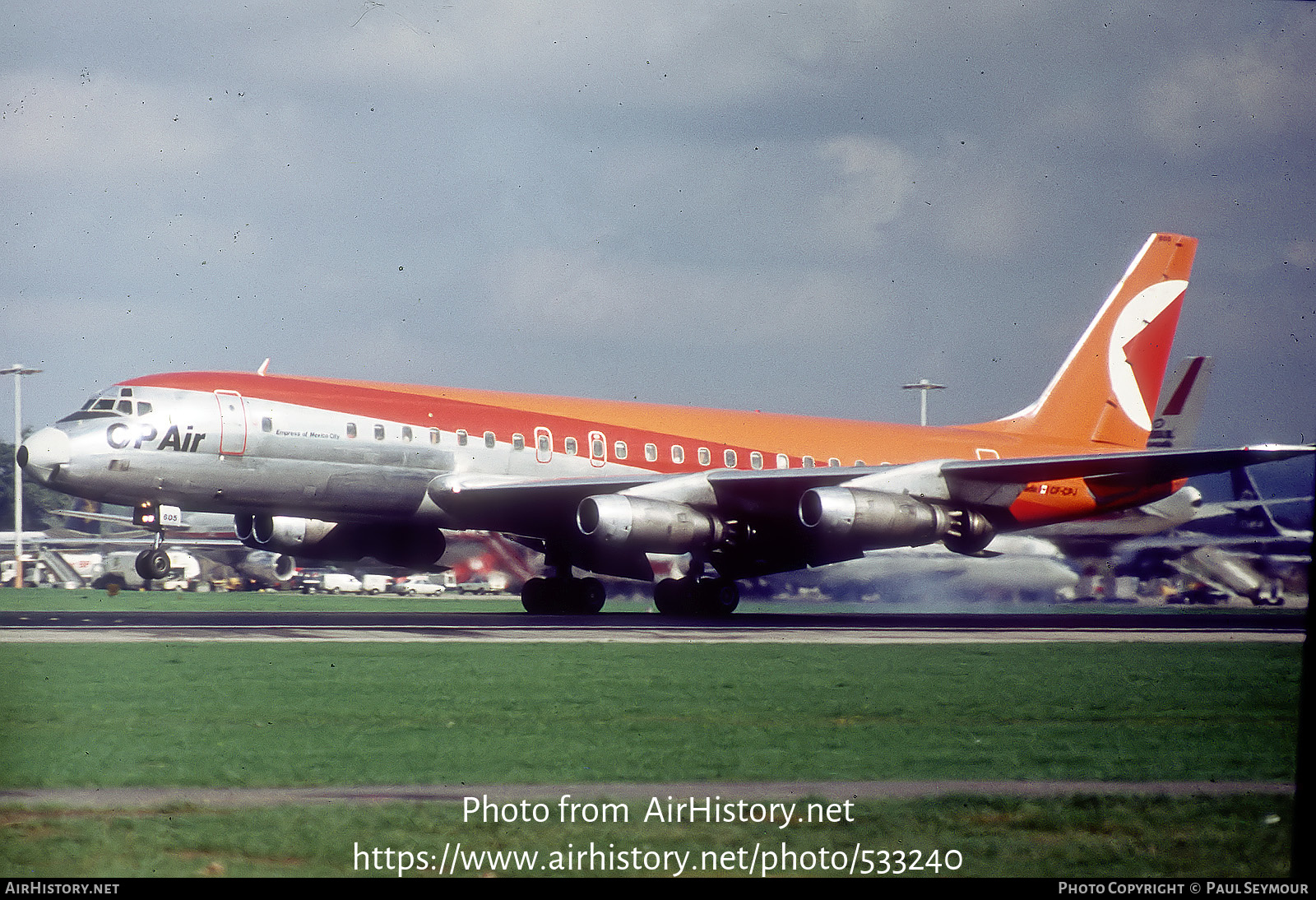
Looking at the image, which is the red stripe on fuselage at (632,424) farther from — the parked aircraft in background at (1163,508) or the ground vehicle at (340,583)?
the ground vehicle at (340,583)

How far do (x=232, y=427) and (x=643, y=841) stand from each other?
888 inches

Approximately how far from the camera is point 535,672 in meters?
16.5

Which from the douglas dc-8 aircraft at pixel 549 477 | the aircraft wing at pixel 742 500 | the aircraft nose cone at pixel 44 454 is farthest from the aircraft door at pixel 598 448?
the aircraft nose cone at pixel 44 454

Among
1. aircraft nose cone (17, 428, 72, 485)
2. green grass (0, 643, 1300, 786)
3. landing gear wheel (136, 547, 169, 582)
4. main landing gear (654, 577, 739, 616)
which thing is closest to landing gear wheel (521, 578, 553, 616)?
main landing gear (654, 577, 739, 616)

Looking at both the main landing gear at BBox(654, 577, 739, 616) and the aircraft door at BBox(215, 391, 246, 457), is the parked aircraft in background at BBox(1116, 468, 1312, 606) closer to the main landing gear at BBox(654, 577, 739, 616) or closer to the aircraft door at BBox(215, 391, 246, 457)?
the main landing gear at BBox(654, 577, 739, 616)

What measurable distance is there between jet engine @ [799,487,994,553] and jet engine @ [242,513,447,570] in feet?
29.0

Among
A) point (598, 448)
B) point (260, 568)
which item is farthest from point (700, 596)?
point (260, 568)

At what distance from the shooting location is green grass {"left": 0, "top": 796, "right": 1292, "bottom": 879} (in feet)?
22.3

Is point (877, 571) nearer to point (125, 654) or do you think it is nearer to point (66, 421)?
point (66, 421)

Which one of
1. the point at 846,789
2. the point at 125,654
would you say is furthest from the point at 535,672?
the point at 846,789

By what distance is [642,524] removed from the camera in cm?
2866

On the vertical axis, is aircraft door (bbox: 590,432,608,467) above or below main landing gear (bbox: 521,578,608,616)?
above

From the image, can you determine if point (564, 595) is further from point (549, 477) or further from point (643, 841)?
point (643, 841)

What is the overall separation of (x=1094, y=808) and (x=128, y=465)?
910 inches
